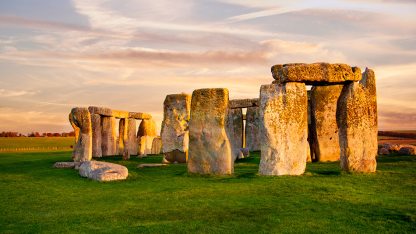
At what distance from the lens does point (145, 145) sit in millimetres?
32281

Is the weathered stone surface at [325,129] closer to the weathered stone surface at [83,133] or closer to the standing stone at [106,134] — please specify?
the weathered stone surface at [83,133]

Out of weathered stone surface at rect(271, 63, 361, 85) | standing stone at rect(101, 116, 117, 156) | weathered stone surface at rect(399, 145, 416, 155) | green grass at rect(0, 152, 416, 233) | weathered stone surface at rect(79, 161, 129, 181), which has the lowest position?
green grass at rect(0, 152, 416, 233)

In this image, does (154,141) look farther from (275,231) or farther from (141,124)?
(275,231)

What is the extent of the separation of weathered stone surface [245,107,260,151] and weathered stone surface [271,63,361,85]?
17409mm

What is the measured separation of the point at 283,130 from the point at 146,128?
18.7 meters

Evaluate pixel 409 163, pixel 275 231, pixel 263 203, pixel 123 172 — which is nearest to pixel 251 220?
pixel 275 231

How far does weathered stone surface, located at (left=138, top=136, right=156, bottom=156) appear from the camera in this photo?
31.0 meters

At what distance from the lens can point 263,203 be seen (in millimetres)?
12352

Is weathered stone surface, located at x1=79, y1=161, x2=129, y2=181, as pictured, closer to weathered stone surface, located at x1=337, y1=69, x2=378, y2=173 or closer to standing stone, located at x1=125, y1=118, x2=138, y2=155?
weathered stone surface, located at x1=337, y1=69, x2=378, y2=173

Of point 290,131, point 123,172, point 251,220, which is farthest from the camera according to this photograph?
point 123,172

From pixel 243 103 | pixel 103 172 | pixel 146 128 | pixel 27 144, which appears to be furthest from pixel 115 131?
pixel 27 144

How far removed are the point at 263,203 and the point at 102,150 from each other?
22059 millimetres

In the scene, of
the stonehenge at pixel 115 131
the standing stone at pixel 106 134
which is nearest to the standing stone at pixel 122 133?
the stonehenge at pixel 115 131

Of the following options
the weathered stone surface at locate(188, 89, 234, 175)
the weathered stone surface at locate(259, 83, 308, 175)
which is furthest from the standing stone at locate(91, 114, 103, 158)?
the weathered stone surface at locate(259, 83, 308, 175)
